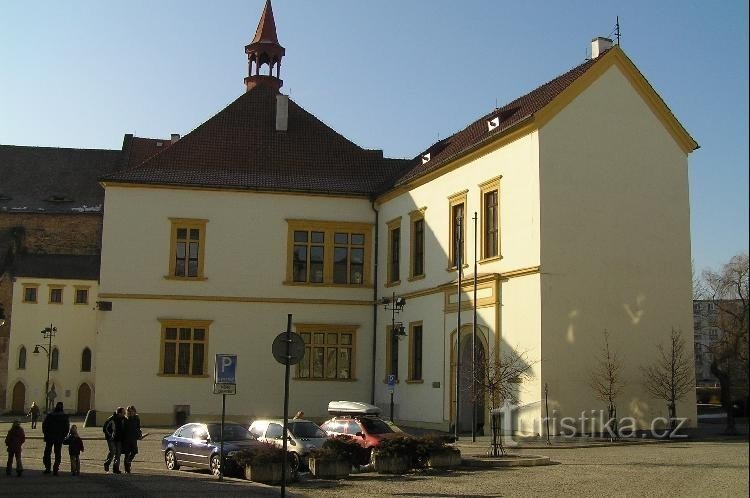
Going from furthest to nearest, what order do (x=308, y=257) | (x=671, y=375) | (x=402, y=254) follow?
(x=308, y=257), (x=402, y=254), (x=671, y=375)

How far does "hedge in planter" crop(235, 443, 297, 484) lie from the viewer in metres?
18.8

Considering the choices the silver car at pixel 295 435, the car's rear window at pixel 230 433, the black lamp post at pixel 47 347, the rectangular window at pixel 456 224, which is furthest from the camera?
the black lamp post at pixel 47 347

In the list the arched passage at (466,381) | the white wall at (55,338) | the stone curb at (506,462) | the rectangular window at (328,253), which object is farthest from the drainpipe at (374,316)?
the white wall at (55,338)

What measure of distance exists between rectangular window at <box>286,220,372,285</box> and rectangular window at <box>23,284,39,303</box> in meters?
27.9

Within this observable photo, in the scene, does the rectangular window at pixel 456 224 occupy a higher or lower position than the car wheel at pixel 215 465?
higher

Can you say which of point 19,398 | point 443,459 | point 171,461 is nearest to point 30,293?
point 19,398

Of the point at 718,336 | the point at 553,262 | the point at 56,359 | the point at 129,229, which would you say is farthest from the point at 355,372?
the point at 56,359

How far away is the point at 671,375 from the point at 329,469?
521 inches

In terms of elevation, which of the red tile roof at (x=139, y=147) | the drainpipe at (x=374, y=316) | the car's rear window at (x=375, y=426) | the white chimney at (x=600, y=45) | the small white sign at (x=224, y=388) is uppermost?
the red tile roof at (x=139, y=147)

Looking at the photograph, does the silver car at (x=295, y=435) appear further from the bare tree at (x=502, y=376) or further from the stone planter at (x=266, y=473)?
the bare tree at (x=502, y=376)

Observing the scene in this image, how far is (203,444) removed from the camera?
69.7 ft

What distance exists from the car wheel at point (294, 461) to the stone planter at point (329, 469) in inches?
15.1

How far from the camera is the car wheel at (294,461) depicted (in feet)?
64.1

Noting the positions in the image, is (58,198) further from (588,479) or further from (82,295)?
(588,479)
